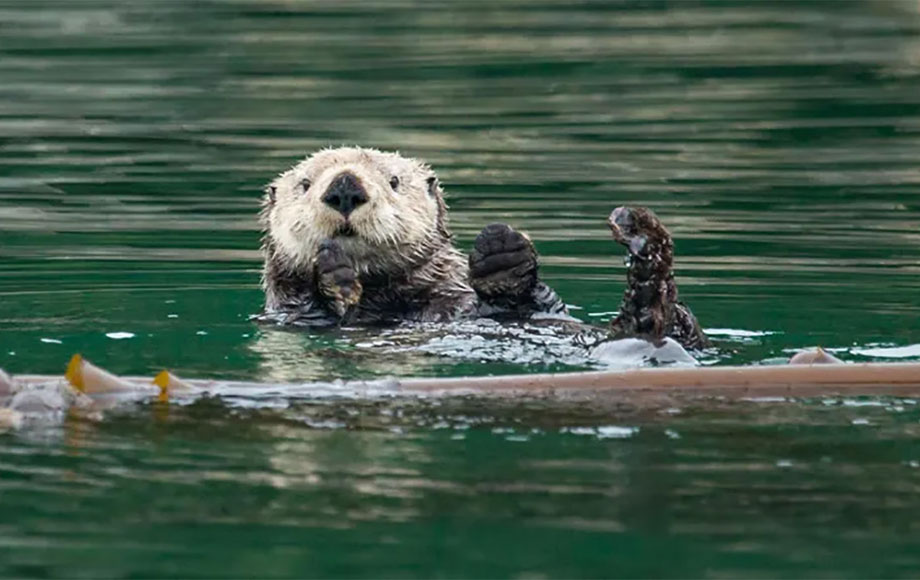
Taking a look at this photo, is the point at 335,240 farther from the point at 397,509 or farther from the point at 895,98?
the point at 895,98

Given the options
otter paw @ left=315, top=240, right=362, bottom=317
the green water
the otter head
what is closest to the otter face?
otter paw @ left=315, top=240, right=362, bottom=317

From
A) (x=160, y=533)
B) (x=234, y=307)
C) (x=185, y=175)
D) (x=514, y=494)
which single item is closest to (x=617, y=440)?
(x=514, y=494)

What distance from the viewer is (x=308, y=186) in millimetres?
8070

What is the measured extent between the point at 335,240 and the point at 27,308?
1519 millimetres

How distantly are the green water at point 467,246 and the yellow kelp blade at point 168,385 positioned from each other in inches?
2.5

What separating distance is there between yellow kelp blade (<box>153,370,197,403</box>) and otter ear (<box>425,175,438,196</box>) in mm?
3101

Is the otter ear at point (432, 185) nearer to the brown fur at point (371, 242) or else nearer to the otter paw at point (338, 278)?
the brown fur at point (371, 242)

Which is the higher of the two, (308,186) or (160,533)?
(308,186)

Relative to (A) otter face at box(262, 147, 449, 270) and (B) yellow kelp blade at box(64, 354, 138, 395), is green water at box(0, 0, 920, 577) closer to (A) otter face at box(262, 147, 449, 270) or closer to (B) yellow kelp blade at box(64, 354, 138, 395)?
(B) yellow kelp blade at box(64, 354, 138, 395)

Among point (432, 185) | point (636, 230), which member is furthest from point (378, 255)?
point (636, 230)

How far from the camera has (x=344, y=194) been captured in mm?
7637

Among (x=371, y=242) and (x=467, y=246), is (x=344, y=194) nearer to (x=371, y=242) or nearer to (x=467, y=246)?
(x=371, y=242)

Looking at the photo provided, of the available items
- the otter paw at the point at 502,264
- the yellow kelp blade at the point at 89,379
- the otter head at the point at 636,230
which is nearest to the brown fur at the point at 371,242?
the otter paw at the point at 502,264

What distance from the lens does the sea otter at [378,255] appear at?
24.4 feet
